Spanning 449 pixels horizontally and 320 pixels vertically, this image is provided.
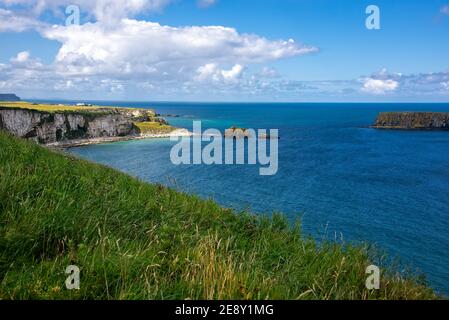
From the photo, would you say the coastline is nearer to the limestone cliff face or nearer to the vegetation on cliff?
the vegetation on cliff

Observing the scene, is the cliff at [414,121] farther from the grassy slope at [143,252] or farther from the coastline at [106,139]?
the grassy slope at [143,252]

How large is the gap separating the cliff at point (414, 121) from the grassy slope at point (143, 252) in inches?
6548

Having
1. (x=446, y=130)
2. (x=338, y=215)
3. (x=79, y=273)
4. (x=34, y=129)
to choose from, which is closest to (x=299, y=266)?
(x=79, y=273)

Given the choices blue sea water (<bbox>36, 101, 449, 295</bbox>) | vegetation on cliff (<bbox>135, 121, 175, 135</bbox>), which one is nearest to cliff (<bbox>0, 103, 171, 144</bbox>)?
vegetation on cliff (<bbox>135, 121, 175, 135</bbox>)

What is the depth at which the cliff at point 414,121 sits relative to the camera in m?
160

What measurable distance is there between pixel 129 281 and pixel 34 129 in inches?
4274

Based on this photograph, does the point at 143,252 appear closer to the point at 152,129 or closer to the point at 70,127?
the point at 70,127

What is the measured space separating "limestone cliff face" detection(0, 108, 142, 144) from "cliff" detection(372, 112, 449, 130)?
99917 mm

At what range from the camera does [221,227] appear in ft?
27.9

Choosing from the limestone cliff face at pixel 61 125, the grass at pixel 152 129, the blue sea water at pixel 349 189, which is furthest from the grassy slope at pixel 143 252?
the grass at pixel 152 129

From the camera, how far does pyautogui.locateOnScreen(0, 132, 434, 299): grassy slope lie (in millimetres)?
4898
